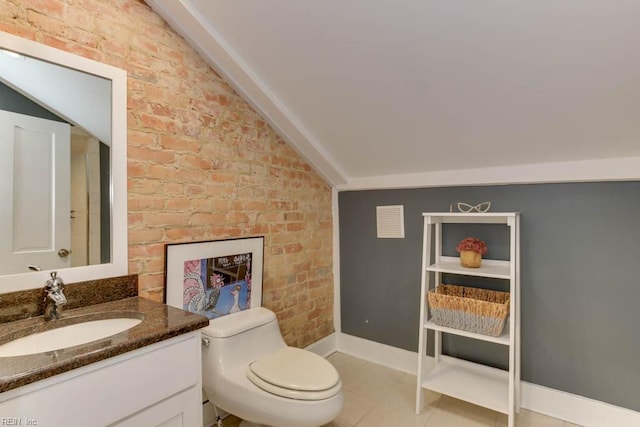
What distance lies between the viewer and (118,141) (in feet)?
5.06

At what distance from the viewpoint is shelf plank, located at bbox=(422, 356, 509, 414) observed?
6.20 ft

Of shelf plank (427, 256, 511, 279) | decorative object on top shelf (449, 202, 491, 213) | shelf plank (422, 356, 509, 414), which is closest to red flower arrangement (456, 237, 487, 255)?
shelf plank (427, 256, 511, 279)

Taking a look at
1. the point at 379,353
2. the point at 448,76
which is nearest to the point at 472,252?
the point at 448,76

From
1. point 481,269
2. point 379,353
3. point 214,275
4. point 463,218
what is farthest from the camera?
point 379,353

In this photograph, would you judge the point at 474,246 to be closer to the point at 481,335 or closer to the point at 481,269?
the point at 481,269

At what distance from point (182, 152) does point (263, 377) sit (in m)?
1.18

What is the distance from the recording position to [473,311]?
1945 millimetres

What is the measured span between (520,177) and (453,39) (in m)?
1.04

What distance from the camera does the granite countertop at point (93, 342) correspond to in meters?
0.85

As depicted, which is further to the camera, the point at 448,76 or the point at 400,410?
the point at 400,410

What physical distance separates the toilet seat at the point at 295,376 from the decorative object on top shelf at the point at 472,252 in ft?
3.38

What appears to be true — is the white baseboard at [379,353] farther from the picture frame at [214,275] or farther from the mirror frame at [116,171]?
the mirror frame at [116,171]

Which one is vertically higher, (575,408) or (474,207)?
(474,207)

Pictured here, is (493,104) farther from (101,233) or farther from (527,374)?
(101,233)
